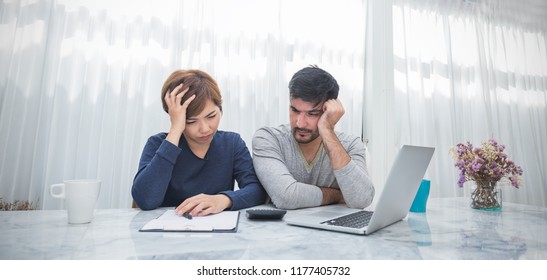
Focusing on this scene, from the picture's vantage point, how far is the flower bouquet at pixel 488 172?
1.04 m

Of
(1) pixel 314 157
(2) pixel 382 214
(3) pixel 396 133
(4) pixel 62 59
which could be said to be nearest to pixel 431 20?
(3) pixel 396 133

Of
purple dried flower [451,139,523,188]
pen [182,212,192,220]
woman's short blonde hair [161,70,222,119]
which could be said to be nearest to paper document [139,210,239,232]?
pen [182,212,192,220]

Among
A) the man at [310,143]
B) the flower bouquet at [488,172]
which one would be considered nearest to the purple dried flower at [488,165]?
the flower bouquet at [488,172]

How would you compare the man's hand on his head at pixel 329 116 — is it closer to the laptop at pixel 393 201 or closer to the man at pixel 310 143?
the man at pixel 310 143

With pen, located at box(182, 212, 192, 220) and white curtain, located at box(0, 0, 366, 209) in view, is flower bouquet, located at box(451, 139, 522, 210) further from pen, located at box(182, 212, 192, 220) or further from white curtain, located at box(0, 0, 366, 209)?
white curtain, located at box(0, 0, 366, 209)

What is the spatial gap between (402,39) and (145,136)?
2236 millimetres

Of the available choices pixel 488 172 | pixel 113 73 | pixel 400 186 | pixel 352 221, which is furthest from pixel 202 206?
pixel 113 73

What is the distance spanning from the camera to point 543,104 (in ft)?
10.1

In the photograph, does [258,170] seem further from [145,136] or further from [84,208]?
[145,136]

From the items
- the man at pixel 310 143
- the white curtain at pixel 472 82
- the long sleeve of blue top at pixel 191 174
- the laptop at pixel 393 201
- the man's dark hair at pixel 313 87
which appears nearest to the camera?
the laptop at pixel 393 201

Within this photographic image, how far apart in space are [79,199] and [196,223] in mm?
276

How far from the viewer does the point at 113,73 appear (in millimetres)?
2086

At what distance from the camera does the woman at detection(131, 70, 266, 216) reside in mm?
1020

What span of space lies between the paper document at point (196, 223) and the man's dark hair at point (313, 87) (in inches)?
24.9
